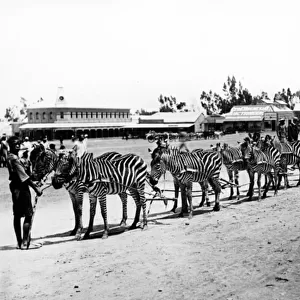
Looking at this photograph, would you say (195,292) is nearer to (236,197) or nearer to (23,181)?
(23,181)

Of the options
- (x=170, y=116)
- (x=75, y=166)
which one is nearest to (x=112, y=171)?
(x=75, y=166)

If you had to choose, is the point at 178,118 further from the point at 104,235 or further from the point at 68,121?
the point at 104,235

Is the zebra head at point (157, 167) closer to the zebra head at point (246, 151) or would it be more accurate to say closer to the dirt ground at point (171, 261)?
the dirt ground at point (171, 261)

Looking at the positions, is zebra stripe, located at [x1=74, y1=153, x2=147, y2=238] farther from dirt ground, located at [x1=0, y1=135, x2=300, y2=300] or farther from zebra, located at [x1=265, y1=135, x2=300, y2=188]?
zebra, located at [x1=265, y1=135, x2=300, y2=188]

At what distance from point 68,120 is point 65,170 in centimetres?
8487

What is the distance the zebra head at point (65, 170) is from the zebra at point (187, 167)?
206 cm

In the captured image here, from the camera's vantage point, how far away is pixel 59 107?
94188mm

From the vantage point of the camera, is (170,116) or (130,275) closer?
(130,275)

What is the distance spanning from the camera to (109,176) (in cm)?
1181

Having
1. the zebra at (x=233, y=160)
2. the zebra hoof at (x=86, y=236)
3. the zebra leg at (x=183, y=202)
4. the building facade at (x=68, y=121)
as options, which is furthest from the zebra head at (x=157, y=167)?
the building facade at (x=68, y=121)

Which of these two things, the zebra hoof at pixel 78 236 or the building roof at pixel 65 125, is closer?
the zebra hoof at pixel 78 236

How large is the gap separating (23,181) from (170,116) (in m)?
100

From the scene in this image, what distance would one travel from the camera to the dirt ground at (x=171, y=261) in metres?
7.35

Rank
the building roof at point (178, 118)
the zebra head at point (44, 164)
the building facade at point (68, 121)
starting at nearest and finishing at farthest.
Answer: the zebra head at point (44, 164) → the building facade at point (68, 121) → the building roof at point (178, 118)
